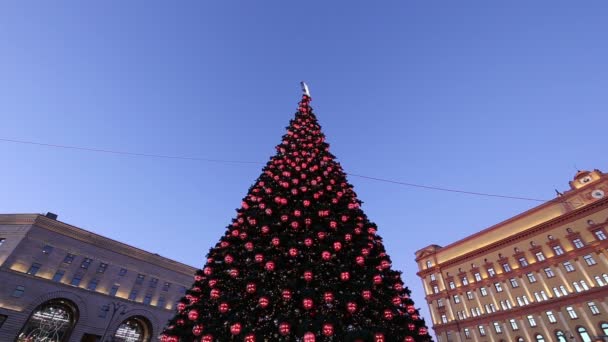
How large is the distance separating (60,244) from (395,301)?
36.5m

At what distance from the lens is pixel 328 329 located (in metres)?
4.76

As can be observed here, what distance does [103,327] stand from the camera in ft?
94.4

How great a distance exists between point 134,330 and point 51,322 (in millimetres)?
7633

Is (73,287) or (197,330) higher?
(73,287)

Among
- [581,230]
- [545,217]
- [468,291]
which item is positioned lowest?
[468,291]

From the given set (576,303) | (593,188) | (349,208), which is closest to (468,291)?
(576,303)

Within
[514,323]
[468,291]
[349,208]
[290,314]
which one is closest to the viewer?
[290,314]

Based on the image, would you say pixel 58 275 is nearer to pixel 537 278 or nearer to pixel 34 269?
pixel 34 269

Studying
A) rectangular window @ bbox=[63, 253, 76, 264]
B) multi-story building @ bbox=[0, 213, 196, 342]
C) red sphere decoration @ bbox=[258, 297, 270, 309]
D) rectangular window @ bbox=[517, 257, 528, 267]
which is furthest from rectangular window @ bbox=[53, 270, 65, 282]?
rectangular window @ bbox=[517, 257, 528, 267]

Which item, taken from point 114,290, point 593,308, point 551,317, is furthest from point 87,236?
point 593,308

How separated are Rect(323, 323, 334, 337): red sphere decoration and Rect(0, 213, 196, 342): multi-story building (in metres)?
31.1

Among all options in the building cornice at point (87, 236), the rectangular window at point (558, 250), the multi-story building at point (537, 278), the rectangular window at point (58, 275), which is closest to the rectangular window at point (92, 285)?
the rectangular window at point (58, 275)

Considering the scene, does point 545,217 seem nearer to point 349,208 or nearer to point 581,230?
point 581,230

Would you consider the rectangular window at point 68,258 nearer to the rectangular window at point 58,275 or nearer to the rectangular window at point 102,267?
the rectangular window at point 58,275
